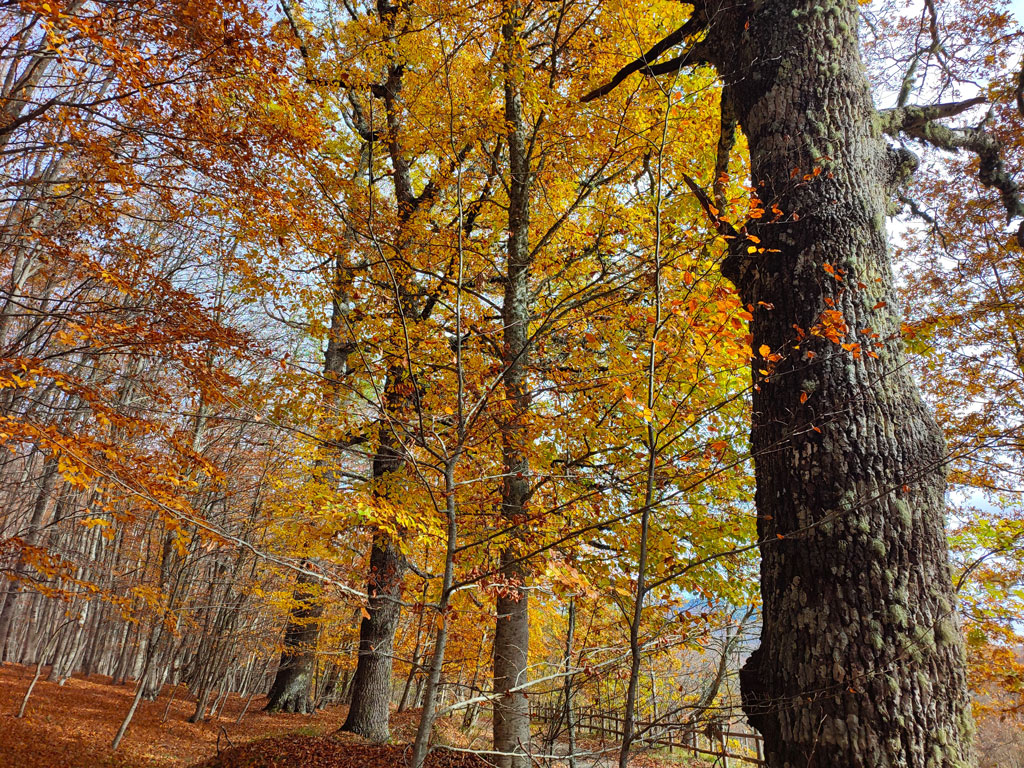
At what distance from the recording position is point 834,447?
6.95ft

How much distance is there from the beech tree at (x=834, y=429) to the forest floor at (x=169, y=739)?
3.34 metres

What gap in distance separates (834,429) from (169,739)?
12.9 metres

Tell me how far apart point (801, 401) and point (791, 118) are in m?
1.54

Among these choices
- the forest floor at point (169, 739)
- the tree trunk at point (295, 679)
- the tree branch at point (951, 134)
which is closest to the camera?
the tree branch at point (951, 134)

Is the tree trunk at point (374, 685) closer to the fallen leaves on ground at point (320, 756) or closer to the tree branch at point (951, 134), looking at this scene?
the fallen leaves on ground at point (320, 756)

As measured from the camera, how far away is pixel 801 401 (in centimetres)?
214

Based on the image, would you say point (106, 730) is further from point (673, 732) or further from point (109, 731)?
point (673, 732)

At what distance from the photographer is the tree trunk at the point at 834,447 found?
181cm

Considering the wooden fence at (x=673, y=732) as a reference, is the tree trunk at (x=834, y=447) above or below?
above

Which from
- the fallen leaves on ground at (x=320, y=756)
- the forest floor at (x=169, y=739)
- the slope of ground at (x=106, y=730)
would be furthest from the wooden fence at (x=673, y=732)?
the slope of ground at (x=106, y=730)

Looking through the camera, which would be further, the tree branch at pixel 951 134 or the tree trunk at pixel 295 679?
the tree trunk at pixel 295 679

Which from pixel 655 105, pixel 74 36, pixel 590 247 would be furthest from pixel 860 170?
pixel 74 36

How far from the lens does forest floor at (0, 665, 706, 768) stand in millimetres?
6551

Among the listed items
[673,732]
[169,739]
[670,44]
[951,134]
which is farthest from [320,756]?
[951,134]
